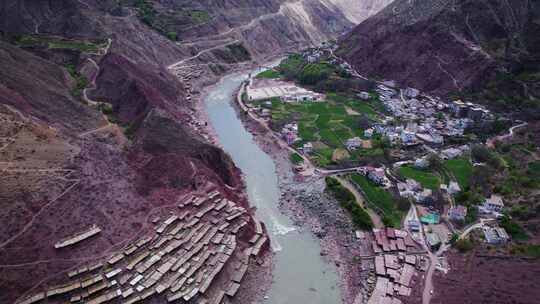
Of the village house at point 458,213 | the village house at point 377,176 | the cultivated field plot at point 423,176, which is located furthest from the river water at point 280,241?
the cultivated field plot at point 423,176

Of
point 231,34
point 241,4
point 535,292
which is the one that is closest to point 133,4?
point 231,34

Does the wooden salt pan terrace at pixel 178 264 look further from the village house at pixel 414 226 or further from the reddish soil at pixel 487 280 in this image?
the reddish soil at pixel 487 280

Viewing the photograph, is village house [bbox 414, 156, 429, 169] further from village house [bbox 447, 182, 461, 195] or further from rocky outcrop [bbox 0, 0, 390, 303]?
rocky outcrop [bbox 0, 0, 390, 303]

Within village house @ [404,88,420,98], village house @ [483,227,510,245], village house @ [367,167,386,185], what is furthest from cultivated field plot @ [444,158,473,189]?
village house @ [404,88,420,98]

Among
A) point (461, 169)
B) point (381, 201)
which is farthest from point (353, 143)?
point (461, 169)

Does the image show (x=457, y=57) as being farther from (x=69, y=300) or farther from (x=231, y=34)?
(x=69, y=300)

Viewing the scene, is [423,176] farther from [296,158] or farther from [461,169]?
[296,158]

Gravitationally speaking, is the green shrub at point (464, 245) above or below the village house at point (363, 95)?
above
